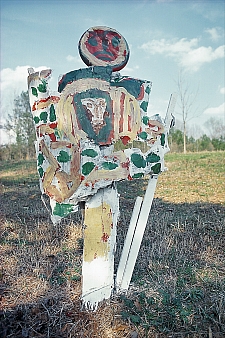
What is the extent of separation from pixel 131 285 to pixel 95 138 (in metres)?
1.55

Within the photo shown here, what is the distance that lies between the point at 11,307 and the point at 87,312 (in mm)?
670

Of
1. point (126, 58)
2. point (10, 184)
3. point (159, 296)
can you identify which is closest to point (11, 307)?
point (159, 296)

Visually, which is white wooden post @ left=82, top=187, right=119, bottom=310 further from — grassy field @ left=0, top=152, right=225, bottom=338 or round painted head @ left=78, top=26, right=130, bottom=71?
round painted head @ left=78, top=26, right=130, bottom=71

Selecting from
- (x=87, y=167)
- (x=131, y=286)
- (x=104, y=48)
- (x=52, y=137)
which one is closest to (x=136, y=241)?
(x=131, y=286)

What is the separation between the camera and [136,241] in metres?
3.04

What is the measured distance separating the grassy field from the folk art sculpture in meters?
0.29

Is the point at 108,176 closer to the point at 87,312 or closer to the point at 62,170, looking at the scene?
the point at 62,170

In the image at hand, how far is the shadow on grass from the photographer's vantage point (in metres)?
2.64

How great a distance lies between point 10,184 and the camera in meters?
12.4

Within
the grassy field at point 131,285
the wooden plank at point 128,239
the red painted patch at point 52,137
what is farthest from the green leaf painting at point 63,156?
the grassy field at point 131,285

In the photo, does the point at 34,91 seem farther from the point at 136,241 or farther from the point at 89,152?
the point at 136,241

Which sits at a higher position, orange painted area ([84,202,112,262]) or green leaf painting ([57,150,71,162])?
green leaf painting ([57,150,71,162])

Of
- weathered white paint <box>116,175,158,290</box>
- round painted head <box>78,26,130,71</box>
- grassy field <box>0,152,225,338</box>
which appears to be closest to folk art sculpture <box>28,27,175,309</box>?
round painted head <box>78,26,130,71</box>

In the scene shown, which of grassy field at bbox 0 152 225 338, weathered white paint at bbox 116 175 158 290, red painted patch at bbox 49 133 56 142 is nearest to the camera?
grassy field at bbox 0 152 225 338
